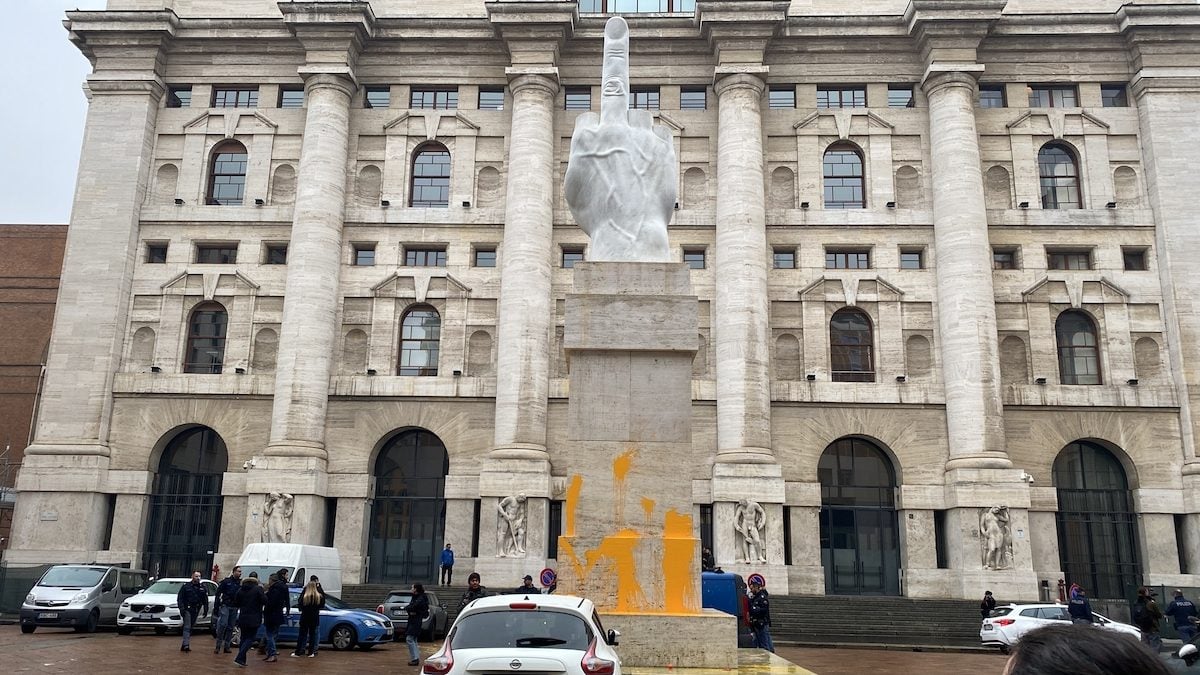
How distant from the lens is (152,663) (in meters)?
18.1

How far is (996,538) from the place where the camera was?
34.8 metres

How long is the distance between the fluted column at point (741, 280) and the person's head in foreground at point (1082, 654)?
35.0 metres

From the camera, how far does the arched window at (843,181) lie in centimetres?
4172

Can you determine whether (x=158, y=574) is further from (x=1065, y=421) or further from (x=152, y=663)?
(x=1065, y=421)

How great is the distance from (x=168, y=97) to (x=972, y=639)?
3838cm

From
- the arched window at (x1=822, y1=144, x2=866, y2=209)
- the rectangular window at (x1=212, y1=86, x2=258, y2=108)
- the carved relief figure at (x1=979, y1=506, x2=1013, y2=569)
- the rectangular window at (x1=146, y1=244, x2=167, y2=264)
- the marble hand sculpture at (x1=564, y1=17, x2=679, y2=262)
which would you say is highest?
the rectangular window at (x1=212, y1=86, x2=258, y2=108)

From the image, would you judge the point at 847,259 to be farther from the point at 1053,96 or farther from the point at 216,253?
the point at 216,253

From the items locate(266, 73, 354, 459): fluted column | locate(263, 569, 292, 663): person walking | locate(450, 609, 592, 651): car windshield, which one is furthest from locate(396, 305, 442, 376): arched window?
locate(450, 609, 592, 651): car windshield

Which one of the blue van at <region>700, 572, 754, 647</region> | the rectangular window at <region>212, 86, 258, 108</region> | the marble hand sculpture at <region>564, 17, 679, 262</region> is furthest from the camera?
the rectangular window at <region>212, 86, 258, 108</region>

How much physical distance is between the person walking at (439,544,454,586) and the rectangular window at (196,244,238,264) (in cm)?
1581

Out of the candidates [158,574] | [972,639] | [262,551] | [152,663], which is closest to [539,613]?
[152,663]

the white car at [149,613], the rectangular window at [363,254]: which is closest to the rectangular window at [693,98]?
the rectangular window at [363,254]

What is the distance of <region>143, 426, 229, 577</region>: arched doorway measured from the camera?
38500 millimetres

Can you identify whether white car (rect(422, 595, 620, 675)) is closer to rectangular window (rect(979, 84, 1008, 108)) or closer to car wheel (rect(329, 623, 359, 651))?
car wheel (rect(329, 623, 359, 651))
